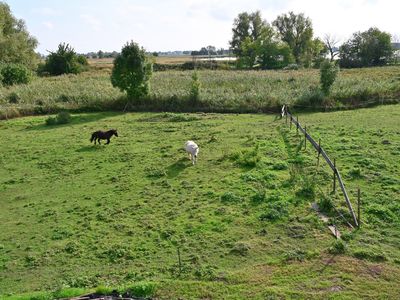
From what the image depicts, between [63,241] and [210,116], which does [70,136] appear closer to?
[210,116]

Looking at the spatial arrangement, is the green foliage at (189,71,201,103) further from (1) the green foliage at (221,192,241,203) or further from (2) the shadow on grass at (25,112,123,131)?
(1) the green foliage at (221,192,241,203)

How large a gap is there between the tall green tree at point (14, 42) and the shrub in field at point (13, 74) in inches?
285

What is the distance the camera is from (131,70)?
32.9 meters

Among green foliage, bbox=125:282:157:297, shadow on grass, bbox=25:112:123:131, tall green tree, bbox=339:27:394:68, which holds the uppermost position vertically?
tall green tree, bbox=339:27:394:68

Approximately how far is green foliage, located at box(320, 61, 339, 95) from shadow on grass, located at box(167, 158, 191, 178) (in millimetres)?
18027

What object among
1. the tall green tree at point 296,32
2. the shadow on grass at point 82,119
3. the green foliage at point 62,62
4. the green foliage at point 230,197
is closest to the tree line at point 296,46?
the tall green tree at point 296,32

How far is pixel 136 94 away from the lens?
33625 millimetres

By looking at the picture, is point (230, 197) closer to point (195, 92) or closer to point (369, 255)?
point (369, 255)

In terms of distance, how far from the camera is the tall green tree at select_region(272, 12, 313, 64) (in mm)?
84312

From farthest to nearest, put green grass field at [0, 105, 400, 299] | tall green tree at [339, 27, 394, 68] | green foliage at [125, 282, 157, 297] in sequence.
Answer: tall green tree at [339, 27, 394, 68] < green grass field at [0, 105, 400, 299] < green foliage at [125, 282, 157, 297]

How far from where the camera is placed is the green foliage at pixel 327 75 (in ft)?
105

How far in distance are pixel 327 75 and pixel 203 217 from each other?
74.9 ft

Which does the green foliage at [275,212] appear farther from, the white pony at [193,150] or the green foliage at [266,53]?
the green foliage at [266,53]

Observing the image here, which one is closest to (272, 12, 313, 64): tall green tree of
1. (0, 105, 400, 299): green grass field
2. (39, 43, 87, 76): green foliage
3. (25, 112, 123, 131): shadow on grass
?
(39, 43, 87, 76): green foliage
